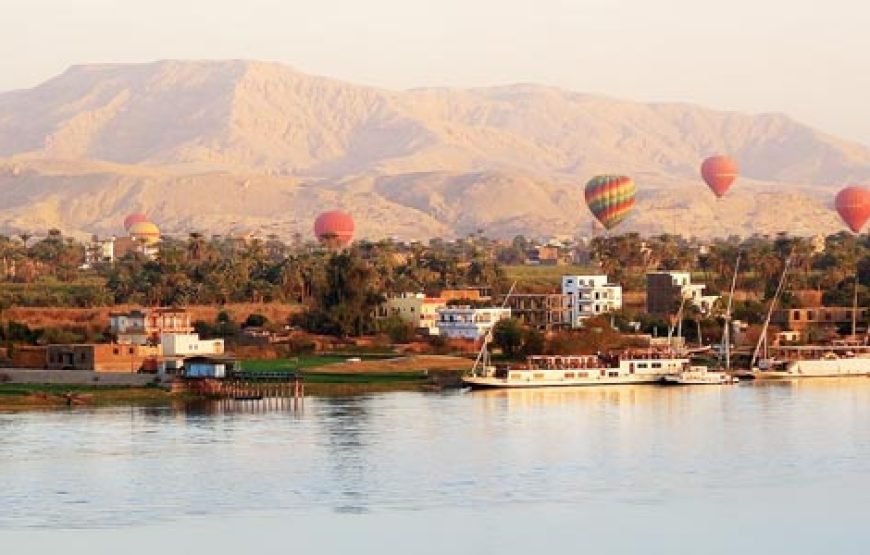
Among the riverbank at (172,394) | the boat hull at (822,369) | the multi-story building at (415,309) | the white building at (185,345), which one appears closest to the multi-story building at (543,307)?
the multi-story building at (415,309)

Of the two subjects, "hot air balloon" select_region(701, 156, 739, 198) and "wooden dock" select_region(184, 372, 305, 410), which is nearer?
"wooden dock" select_region(184, 372, 305, 410)

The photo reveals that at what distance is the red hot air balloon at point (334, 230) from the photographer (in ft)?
566

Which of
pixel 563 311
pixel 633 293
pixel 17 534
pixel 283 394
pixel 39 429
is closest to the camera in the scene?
pixel 17 534

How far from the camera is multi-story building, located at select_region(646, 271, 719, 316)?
109 meters

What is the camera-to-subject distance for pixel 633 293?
12231 centimetres

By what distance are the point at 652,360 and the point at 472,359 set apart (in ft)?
23.7

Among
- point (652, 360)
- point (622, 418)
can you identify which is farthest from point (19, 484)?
point (652, 360)

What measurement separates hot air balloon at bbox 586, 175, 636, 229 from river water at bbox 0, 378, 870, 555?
70823 millimetres

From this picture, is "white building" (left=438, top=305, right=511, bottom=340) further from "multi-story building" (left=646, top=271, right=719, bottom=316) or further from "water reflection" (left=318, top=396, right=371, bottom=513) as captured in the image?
"water reflection" (left=318, top=396, right=371, bottom=513)

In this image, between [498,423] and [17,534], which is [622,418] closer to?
[498,423]

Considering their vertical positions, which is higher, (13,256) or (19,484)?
(13,256)

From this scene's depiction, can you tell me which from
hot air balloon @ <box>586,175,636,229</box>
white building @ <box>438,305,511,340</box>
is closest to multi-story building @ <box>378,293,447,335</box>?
white building @ <box>438,305,511,340</box>

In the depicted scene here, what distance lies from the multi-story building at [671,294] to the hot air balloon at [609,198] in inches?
1162

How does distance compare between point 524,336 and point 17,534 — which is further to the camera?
point 524,336
